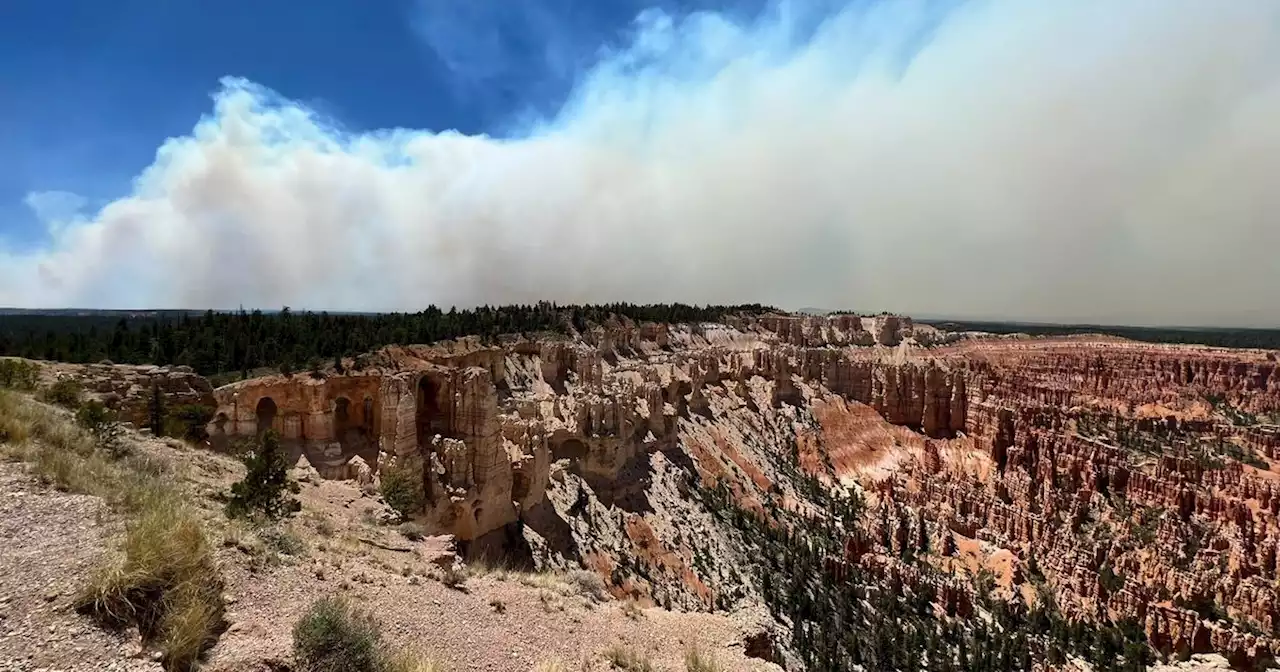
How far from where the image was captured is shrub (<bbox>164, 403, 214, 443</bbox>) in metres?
16.8

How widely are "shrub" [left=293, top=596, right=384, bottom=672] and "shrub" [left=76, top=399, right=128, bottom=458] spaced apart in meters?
7.42

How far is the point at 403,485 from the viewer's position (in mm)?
16469

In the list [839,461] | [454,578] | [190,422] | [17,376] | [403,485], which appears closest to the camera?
[454,578]

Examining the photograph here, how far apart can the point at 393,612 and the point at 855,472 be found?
148 ft

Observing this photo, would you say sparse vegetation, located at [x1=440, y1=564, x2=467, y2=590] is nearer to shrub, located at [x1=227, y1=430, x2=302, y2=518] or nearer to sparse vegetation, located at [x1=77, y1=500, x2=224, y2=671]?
shrub, located at [x1=227, y1=430, x2=302, y2=518]

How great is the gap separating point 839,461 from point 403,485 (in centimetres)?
3948

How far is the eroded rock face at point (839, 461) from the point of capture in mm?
20625

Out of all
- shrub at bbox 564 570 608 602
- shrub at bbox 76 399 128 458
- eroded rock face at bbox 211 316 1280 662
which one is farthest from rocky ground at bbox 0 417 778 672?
eroded rock face at bbox 211 316 1280 662

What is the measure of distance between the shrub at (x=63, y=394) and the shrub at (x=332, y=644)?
12.1m

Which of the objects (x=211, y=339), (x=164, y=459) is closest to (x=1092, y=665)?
(x=164, y=459)

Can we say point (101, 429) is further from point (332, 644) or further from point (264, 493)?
point (332, 644)

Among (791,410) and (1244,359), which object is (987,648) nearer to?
(791,410)

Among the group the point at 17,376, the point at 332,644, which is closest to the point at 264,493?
the point at 332,644

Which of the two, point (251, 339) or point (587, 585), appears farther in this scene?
point (251, 339)
